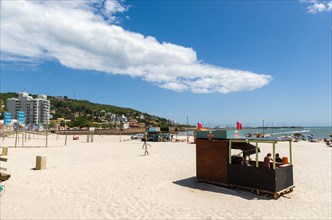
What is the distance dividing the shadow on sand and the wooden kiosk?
0.19 m

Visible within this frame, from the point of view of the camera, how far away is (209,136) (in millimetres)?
11539

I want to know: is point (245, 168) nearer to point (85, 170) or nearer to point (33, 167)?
point (85, 170)

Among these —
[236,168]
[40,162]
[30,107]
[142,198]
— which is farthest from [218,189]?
A: [30,107]

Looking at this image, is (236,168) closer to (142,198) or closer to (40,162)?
(142,198)

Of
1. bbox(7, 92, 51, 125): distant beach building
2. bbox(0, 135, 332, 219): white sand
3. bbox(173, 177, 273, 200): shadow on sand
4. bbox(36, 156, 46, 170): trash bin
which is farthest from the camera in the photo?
bbox(7, 92, 51, 125): distant beach building

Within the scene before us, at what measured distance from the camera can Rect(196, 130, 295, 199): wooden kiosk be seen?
32.3 ft

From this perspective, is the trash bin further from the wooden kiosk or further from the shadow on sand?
the wooden kiosk

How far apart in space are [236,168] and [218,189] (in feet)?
3.62

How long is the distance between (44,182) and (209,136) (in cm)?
714

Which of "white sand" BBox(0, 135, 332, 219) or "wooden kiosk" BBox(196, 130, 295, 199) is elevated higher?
"wooden kiosk" BBox(196, 130, 295, 199)

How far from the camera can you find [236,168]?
10.7 meters

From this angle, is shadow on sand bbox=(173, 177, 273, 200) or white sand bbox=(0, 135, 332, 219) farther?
shadow on sand bbox=(173, 177, 273, 200)

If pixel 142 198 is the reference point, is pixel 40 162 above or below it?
above

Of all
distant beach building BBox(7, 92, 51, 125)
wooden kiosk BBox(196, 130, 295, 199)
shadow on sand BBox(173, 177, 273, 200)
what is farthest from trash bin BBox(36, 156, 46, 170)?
distant beach building BBox(7, 92, 51, 125)
